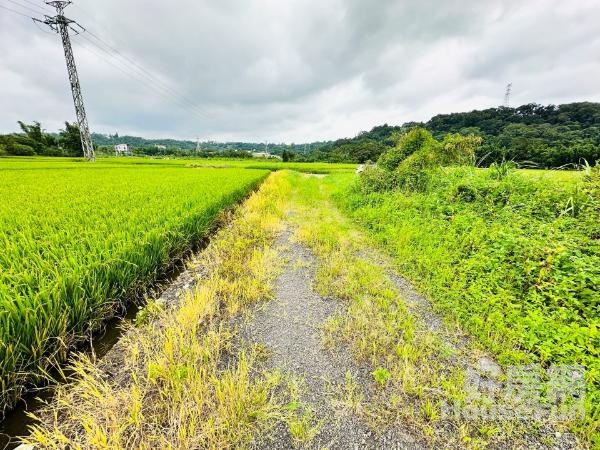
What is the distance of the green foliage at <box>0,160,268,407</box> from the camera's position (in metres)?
2.04

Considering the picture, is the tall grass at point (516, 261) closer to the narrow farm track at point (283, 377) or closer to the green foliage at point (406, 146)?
the narrow farm track at point (283, 377)

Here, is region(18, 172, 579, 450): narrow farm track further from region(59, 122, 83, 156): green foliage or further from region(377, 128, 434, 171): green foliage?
region(59, 122, 83, 156): green foliage

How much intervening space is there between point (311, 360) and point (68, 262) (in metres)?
2.98

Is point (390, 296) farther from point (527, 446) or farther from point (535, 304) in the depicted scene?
point (527, 446)

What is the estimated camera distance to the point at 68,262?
2824mm

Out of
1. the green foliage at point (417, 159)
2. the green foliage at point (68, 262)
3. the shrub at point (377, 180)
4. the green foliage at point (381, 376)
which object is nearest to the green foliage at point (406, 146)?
the green foliage at point (417, 159)

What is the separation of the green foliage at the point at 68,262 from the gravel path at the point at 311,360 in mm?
1590

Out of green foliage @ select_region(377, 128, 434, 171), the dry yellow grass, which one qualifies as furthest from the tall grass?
green foliage @ select_region(377, 128, 434, 171)

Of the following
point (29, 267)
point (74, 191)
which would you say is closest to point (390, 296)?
point (29, 267)

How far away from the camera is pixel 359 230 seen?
695 cm

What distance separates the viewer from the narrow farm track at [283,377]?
1.71 m

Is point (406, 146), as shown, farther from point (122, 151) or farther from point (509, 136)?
point (122, 151)

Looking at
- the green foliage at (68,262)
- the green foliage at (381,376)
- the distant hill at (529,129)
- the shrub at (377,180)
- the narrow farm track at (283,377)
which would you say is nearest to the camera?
the narrow farm track at (283,377)

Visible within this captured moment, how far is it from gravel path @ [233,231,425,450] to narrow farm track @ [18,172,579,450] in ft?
0.03
